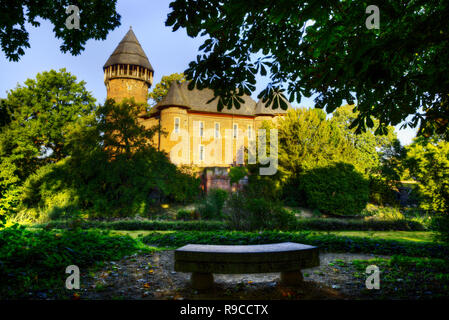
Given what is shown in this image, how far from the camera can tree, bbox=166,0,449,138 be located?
96.7 inches

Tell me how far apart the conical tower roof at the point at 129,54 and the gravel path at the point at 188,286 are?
109ft

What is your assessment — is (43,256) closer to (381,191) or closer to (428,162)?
(428,162)

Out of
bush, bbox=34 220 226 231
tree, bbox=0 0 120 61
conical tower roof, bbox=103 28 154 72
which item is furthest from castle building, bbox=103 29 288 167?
tree, bbox=0 0 120 61

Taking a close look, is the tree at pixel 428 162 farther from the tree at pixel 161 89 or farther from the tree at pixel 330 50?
the tree at pixel 161 89

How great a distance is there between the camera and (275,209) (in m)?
9.89

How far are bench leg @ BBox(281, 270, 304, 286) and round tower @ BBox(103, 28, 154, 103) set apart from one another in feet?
107

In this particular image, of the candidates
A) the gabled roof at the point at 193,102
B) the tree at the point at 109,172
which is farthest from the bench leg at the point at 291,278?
the gabled roof at the point at 193,102

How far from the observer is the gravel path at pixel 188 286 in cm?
392

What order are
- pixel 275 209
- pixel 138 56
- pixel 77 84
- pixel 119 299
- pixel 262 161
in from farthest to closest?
pixel 138 56 → pixel 77 84 → pixel 262 161 → pixel 275 209 → pixel 119 299

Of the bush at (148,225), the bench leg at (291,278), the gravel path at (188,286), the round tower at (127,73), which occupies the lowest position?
the bush at (148,225)
